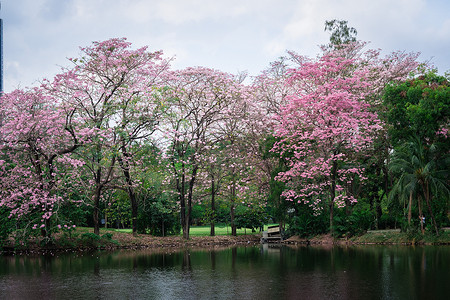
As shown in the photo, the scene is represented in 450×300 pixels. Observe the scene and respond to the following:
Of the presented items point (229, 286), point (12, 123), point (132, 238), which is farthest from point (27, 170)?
point (229, 286)

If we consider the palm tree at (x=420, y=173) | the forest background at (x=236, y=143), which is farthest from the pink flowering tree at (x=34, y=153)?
the palm tree at (x=420, y=173)

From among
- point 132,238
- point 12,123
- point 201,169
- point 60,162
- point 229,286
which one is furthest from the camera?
point 201,169

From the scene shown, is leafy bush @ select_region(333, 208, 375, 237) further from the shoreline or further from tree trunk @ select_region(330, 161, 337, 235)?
the shoreline

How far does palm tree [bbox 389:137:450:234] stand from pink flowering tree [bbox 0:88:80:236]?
17.8m

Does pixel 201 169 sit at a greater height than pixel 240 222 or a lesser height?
greater

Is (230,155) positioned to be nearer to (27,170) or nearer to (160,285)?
(27,170)

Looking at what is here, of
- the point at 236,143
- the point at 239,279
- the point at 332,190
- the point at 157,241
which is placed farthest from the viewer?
the point at 236,143

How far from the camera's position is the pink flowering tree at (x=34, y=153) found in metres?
23.4

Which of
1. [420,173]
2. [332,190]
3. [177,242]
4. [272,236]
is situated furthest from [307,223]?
[420,173]

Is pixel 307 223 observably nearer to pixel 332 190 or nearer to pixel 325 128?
pixel 332 190

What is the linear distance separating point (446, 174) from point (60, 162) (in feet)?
71.4

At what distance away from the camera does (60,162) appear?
85.0 ft

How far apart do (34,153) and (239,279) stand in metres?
16.1

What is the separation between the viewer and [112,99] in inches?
1060
